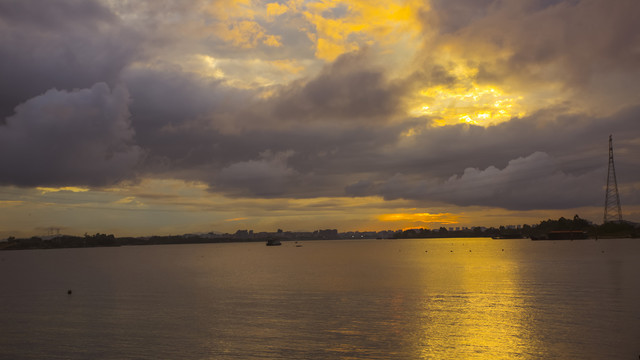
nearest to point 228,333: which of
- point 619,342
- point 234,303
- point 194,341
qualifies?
point 194,341

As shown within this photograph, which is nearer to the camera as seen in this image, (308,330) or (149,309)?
(308,330)

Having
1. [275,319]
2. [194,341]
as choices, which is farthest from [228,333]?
[275,319]

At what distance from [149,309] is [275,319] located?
2043 centimetres

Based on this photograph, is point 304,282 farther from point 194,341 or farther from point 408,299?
point 194,341

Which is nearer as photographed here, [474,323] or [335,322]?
[474,323]

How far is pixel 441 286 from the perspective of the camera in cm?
8531

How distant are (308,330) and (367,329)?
5.72 metres

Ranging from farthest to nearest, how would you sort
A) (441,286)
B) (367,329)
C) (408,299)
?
(441,286) < (408,299) < (367,329)

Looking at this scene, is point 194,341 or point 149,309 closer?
point 194,341

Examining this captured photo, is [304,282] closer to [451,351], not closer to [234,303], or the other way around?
[234,303]

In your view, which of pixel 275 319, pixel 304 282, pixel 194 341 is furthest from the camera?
pixel 304 282

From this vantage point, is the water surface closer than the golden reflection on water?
No

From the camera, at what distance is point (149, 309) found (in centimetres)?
6381

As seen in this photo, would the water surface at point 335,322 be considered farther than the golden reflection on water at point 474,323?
Yes
